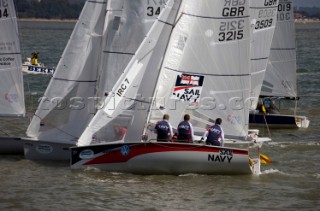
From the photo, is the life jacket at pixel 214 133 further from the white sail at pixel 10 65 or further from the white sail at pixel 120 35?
the white sail at pixel 10 65

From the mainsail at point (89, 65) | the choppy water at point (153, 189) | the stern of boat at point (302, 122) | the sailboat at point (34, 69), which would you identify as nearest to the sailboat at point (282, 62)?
the stern of boat at point (302, 122)

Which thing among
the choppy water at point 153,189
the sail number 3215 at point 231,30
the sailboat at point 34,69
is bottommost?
the choppy water at point 153,189

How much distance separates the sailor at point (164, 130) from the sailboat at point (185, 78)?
60 cm

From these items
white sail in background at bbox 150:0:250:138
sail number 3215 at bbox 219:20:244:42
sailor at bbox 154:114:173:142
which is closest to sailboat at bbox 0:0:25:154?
white sail in background at bbox 150:0:250:138

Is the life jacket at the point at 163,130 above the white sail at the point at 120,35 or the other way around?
the other way around

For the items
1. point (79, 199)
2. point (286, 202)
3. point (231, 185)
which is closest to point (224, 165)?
point (231, 185)

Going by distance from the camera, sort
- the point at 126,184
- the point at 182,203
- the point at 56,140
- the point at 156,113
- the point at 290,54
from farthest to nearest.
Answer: the point at 290,54, the point at 56,140, the point at 156,113, the point at 126,184, the point at 182,203

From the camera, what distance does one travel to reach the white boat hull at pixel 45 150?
25109mm

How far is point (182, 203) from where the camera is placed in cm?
2070

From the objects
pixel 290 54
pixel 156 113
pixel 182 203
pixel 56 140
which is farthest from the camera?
pixel 290 54

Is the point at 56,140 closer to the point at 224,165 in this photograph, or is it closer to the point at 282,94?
the point at 224,165

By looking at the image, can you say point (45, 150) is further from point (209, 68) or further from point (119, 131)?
point (209, 68)

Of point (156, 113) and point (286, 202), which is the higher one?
point (156, 113)

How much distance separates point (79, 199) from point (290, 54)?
17492 millimetres
